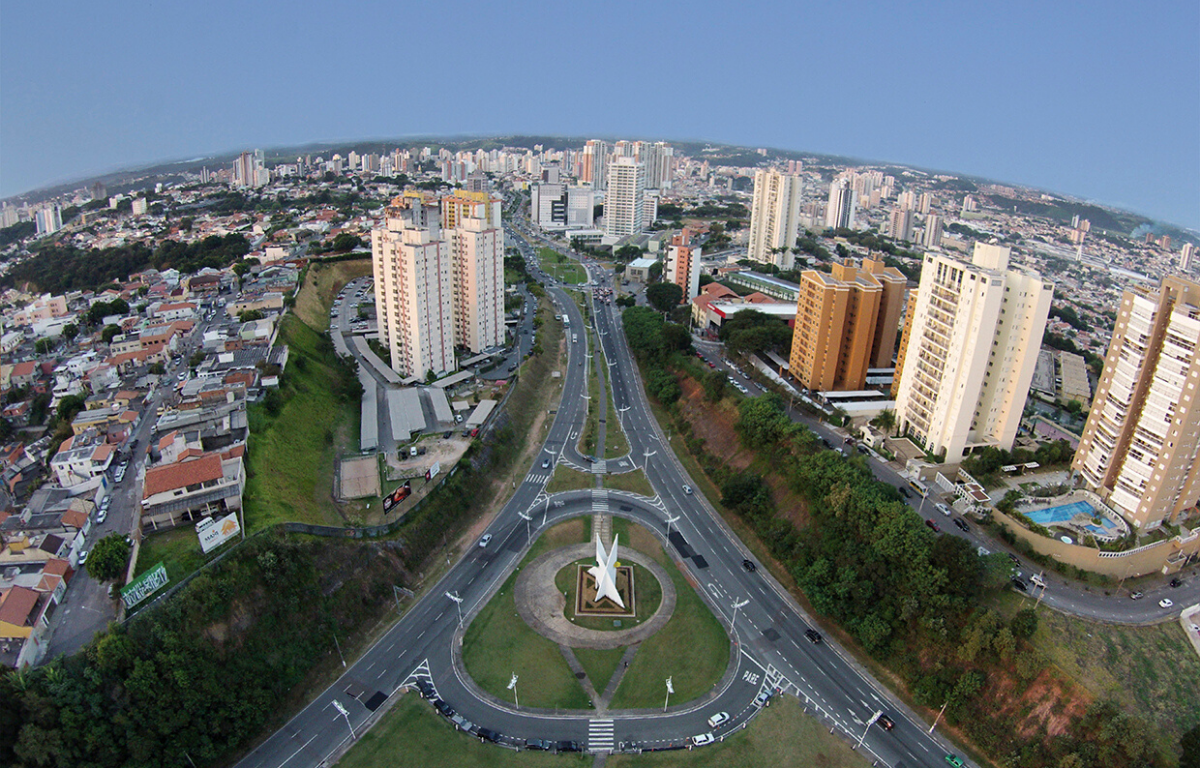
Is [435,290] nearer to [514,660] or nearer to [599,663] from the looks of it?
[514,660]

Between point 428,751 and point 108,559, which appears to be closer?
point 428,751

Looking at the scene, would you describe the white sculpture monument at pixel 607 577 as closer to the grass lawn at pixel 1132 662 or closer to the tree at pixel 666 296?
the grass lawn at pixel 1132 662

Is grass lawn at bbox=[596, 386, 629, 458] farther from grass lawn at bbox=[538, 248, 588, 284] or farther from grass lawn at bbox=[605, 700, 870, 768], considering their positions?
grass lawn at bbox=[538, 248, 588, 284]

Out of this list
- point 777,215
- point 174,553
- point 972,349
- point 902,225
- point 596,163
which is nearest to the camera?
point 174,553

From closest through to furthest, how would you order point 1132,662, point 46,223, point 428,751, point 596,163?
1. point 428,751
2. point 1132,662
3. point 46,223
4. point 596,163

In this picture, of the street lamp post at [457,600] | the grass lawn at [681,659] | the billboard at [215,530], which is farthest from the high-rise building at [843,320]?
the billboard at [215,530]

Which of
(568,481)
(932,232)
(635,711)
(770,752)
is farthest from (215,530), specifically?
(932,232)
